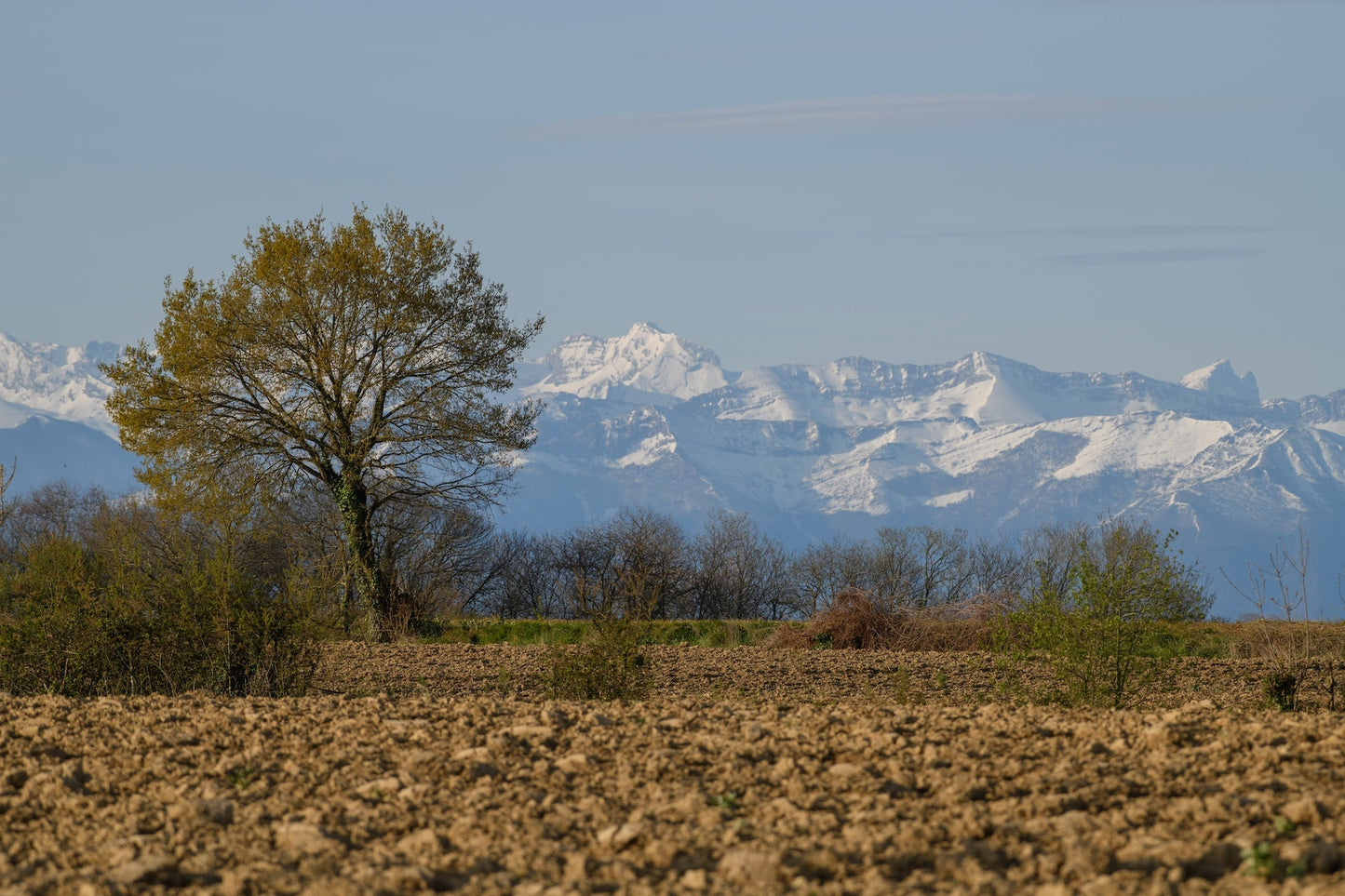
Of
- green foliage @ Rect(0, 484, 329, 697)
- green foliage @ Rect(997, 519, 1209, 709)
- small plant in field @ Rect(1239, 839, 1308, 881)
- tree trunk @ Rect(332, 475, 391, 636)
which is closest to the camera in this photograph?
small plant in field @ Rect(1239, 839, 1308, 881)

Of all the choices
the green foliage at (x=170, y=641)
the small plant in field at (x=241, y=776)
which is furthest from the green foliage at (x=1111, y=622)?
the green foliage at (x=170, y=641)

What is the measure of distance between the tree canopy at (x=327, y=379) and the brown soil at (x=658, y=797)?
15.0 meters

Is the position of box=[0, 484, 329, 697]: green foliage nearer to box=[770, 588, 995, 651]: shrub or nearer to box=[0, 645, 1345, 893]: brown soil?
box=[0, 645, 1345, 893]: brown soil

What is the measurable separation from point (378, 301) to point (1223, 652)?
15855 millimetres

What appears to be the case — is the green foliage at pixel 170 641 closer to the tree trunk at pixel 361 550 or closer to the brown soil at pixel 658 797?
the brown soil at pixel 658 797

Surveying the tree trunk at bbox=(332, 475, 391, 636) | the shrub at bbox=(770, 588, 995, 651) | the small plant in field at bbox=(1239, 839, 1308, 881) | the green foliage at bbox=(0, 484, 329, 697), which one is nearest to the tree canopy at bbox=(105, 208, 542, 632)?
the tree trunk at bbox=(332, 475, 391, 636)

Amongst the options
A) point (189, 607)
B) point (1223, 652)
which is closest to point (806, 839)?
point (189, 607)

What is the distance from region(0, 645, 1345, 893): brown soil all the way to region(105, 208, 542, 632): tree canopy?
15.0 metres

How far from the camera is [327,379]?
24.2 metres

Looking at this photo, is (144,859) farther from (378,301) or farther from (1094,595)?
(378,301)

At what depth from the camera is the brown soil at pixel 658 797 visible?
4.78 meters

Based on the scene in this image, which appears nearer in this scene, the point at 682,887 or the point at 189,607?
the point at 682,887

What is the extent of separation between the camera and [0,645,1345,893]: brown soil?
4.78m

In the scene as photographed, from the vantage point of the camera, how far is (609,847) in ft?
17.1
